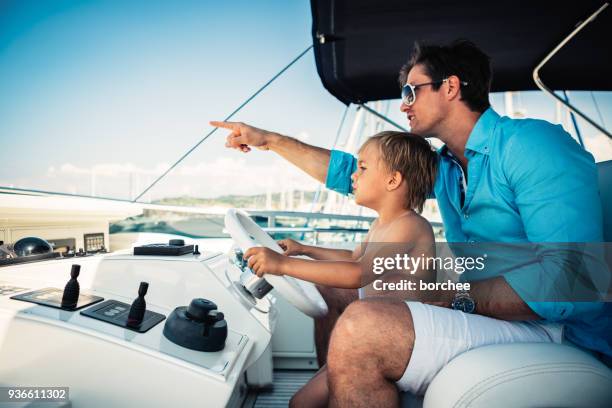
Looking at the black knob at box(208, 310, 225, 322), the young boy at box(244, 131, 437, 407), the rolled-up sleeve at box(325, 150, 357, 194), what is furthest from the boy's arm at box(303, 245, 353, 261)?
the black knob at box(208, 310, 225, 322)

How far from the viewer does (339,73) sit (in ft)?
9.41

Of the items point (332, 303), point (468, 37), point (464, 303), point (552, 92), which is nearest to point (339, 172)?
point (332, 303)

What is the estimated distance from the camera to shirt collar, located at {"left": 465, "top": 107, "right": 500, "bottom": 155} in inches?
48.6

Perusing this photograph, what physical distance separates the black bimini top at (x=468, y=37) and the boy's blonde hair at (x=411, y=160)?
114 centimetres

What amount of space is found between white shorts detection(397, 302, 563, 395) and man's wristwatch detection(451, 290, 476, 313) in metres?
0.05

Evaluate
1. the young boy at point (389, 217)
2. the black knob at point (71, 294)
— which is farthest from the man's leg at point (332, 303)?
the black knob at point (71, 294)

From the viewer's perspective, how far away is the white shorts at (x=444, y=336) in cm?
91

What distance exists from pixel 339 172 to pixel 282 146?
278 millimetres

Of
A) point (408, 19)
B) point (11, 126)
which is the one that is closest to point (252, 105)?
point (408, 19)

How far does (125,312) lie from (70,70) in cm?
490

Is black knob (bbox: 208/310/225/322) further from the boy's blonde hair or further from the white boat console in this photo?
the boy's blonde hair

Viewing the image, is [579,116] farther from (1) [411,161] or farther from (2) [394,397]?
(2) [394,397]

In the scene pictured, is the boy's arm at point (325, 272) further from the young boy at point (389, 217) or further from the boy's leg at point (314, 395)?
the boy's leg at point (314, 395)

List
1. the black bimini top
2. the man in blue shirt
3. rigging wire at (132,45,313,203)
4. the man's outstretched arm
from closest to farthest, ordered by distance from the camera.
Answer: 1. the man in blue shirt
2. the man's outstretched arm
3. the black bimini top
4. rigging wire at (132,45,313,203)
